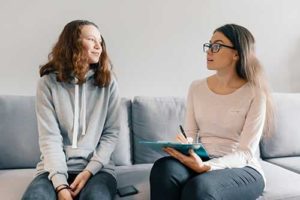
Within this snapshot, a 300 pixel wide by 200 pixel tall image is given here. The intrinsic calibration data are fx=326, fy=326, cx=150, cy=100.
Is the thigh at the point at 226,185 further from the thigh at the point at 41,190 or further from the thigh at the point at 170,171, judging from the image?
the thigh at the point at 41,190

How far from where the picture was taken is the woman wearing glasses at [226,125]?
1.26m

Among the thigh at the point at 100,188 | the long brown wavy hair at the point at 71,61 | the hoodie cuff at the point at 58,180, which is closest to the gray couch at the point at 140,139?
the thigh at the point at 100,188

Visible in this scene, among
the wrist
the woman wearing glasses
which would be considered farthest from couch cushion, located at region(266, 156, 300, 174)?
the wrist

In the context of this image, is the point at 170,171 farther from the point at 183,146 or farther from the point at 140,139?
the point at 140,139

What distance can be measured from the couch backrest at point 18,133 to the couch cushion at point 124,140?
43 cm

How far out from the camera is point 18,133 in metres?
1.72

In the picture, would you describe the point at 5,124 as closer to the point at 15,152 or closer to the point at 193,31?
the point at 15,152

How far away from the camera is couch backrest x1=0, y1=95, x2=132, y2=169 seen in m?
1.71

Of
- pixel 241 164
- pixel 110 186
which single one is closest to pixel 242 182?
pixel 241 164

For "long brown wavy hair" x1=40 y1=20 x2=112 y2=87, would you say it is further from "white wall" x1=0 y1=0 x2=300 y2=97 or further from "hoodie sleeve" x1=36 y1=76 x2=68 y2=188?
"white wall" x1=0 y1=0 x2=300 y2=97

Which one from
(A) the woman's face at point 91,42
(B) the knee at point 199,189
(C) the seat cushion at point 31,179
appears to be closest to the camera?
(B) the knee at point 199,189

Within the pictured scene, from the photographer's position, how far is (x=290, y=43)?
2424mm

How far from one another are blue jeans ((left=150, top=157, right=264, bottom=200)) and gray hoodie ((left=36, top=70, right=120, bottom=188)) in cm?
31

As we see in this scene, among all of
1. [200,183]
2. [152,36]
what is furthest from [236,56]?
[152,36]
